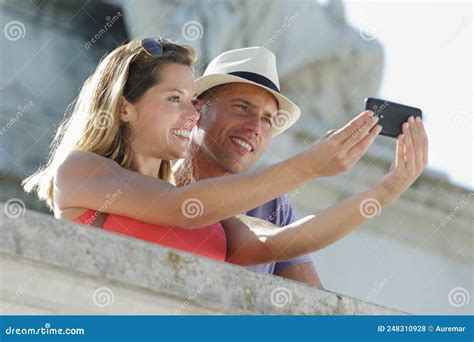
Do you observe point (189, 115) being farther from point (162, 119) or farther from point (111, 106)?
point (111, 106)

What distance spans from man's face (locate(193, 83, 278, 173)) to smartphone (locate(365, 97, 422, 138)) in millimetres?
A: 786

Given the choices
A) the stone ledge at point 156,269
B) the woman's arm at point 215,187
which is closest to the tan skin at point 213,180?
the woman's arm at point 215,187

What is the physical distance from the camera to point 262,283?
237 centimetres

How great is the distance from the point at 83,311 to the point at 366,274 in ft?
14.7

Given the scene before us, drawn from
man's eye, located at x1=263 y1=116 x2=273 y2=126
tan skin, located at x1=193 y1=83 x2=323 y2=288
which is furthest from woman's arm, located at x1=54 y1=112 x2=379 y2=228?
man's eye, located at x1=263 y1=116 x2=273 y2=126

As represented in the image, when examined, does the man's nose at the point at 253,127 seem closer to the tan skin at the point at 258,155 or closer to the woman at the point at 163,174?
the tan skin at the point at 258,155

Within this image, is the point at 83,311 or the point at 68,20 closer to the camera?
the point at 83,311

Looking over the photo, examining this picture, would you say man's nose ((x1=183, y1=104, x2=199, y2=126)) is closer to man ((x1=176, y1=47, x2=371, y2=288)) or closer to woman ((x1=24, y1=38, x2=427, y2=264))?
woman ((x1=24, y1=38, x2=427, y2=264))

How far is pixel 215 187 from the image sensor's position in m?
2.92

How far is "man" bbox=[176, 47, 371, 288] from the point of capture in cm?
387
